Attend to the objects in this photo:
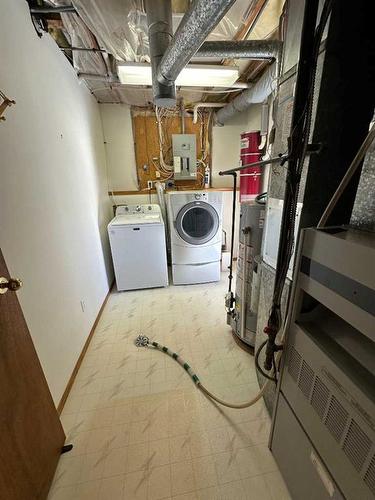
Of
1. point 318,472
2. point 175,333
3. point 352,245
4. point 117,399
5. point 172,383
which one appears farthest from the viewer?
point 175,333

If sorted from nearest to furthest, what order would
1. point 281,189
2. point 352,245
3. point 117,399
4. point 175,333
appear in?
point 352,245 → point 281,189 → point 117,399 → point 175,333

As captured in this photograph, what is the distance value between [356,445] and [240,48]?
2302 millimetres

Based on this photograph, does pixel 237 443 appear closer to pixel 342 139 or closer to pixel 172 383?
pixel 172 383

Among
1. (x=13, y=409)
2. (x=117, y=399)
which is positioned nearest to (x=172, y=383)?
(x=117, y=399)

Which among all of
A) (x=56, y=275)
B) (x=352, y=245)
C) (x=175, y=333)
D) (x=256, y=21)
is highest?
(x=256, y=21)

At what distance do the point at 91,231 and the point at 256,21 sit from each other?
2.28 meters

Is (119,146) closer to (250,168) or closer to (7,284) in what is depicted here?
(250,168)

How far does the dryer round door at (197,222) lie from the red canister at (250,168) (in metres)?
0.62

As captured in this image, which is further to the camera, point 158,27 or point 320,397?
point 158,27

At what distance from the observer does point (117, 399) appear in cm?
158

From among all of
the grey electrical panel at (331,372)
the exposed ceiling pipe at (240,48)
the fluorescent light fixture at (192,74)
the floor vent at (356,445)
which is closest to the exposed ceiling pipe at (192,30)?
the exposed ceiling pipe at (240,48)

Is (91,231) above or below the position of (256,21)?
below

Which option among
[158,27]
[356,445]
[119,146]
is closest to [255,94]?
[158,27]

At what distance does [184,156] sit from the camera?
136 inches
